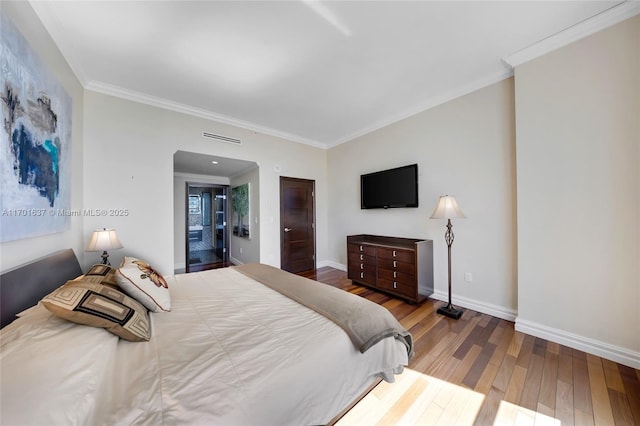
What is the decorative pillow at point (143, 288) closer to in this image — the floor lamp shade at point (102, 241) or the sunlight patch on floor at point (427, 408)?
the floor lamp shade at point (102, 241)

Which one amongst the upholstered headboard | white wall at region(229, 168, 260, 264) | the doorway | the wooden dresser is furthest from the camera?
the doorway

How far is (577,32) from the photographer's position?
1.98 meters

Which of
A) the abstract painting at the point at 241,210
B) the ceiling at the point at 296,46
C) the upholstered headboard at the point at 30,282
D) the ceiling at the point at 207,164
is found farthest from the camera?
the abstract painting at the point at 241,210

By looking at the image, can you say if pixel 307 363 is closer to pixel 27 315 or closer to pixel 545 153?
pixel 27 315

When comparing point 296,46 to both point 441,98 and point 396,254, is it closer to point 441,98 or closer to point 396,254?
point 441,98

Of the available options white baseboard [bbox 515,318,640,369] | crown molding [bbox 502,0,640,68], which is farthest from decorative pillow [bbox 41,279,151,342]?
crown molding [bbox 502,0,640,68]

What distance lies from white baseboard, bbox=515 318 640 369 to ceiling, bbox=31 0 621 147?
2733mm

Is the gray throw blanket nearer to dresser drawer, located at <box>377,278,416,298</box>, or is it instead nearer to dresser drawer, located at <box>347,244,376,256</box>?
dresser drawer, located at <box>377,278,416,298</box>

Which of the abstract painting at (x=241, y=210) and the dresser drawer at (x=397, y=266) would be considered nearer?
the dresser drawer at (x=397, y=266)

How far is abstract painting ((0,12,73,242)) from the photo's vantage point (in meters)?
1.20

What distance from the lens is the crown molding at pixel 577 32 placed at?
5.80ft

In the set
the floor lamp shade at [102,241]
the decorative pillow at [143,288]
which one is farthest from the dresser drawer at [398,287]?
the floor lamp shade at [102,241]

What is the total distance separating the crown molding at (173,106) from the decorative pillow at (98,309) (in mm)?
2754

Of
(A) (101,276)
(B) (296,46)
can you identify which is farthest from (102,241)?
(B) (296,46)
